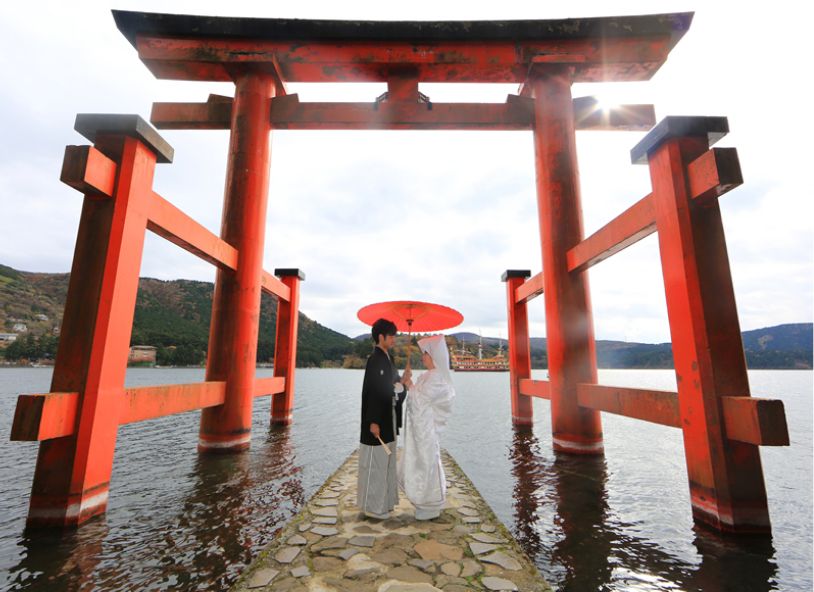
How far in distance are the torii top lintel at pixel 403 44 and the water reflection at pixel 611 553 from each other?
32.8 feet

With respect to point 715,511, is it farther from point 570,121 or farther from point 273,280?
point 273,280

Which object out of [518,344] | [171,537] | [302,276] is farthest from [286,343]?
[171,537]

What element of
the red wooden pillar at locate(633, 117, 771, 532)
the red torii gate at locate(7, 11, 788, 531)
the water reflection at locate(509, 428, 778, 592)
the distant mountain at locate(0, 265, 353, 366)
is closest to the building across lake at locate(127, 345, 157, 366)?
the distant mountain at locate(0, 265, 353, 366)

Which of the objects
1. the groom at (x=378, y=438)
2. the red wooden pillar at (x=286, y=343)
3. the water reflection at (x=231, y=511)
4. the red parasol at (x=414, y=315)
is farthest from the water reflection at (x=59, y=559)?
the red wooden pillar at (x=286, y=343)

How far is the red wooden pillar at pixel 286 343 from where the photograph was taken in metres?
11.3

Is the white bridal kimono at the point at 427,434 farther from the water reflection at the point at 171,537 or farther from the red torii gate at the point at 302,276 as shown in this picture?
the red torii gate at the point at 302,276

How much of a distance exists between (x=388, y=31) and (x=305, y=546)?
1095 cm

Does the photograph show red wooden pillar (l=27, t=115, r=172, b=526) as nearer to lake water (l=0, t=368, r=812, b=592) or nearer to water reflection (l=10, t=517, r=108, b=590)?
water reflection (l=10, t=517, r=108, b=590)

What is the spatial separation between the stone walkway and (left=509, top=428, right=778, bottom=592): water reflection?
18.8 inches

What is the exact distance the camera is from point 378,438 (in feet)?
13.2

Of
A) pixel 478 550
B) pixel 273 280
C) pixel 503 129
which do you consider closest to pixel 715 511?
pixel 478 550

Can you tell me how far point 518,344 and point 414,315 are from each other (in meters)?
6.94

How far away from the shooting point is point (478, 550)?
3.28m

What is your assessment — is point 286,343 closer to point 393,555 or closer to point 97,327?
point 97,327
